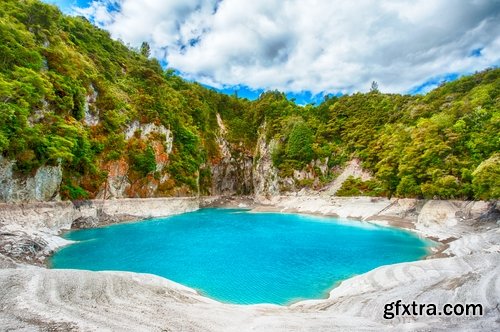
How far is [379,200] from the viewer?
47.7 meters

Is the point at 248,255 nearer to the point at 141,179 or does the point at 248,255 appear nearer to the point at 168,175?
the point at 141,179

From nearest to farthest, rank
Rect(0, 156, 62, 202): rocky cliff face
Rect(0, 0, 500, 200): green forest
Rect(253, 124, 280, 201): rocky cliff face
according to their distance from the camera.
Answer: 1. Rect(0, 156, 62, 202): rocky cliff face
2. Rect(0, 0, 500, 200): green forest
3. Rect(253, 124, 280, 201): rocky cliff face

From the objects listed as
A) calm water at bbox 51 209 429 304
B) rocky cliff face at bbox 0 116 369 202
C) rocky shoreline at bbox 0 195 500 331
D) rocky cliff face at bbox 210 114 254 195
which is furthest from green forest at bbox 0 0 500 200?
rocky shoreline at bbox 0 195 500 331

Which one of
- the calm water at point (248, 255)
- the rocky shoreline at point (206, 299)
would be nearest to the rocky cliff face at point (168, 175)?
the calm water at point (248, 255)

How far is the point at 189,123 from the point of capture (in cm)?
7112

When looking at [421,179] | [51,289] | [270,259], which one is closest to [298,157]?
[421,179]

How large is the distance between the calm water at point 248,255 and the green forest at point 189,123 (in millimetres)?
10321

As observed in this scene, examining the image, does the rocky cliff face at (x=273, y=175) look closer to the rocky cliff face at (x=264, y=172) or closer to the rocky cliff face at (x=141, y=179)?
the rocky cliff face at (x=264, y=172)

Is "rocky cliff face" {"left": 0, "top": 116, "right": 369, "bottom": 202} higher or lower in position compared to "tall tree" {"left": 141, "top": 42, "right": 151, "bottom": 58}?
lower

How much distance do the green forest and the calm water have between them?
10321 millimetres

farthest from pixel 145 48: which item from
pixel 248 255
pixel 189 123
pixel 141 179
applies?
pixel 248 255

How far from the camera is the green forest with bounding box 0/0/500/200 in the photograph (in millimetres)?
31188

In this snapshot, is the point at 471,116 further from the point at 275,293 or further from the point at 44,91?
the point at 44,91

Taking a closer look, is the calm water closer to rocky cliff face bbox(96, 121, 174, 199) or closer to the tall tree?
rocky cliff face bbox(96, 121, 174, 199)
